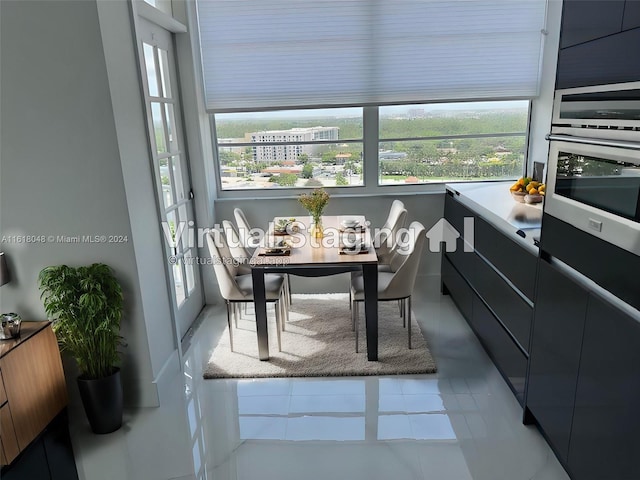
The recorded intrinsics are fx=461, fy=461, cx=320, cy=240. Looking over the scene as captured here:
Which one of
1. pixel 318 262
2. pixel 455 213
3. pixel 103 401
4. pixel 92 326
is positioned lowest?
pixel 103 401

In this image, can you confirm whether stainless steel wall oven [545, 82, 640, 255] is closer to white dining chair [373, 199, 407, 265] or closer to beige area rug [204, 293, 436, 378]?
beige area rug [204, 293, 436, 378]

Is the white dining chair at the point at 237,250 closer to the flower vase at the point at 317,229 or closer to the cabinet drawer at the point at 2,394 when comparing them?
the flower vase at the point at 317,229

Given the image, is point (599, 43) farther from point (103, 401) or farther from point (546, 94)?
point (103, 401)

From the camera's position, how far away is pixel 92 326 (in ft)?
8.04

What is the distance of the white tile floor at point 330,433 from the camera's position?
231 cm

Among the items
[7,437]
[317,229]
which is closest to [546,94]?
[317,229]

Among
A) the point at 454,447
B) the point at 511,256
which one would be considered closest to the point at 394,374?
the point at 454,447

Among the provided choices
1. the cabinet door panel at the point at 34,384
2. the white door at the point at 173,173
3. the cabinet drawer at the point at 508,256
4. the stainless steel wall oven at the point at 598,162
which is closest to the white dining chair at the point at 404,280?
the cabinet drawer at the point at 508,256

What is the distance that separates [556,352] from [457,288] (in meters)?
1.85

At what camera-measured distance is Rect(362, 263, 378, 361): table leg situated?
3.12 meters

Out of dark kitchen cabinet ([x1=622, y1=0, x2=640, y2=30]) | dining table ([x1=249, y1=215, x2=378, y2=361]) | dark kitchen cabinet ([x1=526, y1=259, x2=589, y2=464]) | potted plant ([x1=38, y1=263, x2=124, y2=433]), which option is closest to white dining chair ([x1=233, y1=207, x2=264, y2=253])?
dining table ([x1=249, y1=215, x2=378, y2=361])

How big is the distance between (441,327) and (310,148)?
6.87 ft

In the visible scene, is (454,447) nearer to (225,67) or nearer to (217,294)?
(217,294)

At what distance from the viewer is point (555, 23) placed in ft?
13.0
